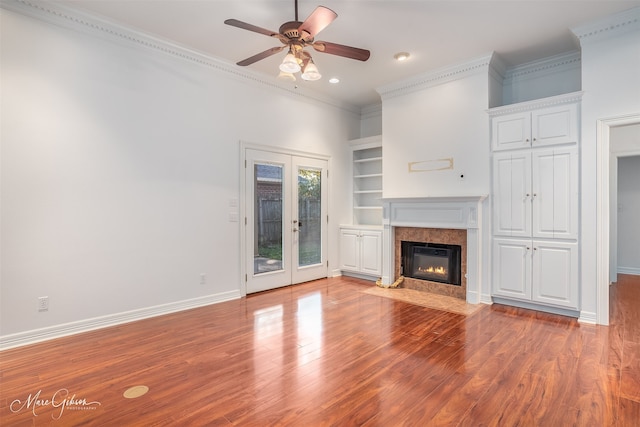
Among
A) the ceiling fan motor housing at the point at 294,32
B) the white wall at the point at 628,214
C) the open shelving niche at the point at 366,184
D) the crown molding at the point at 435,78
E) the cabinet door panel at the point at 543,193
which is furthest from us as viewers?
the open shelving niche at the point at 366,184

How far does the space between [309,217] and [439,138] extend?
2471 mm

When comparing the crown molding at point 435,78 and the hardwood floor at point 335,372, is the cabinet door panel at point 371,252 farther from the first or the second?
the crown molding at point 435,78

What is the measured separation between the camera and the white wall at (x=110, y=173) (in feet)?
10.3

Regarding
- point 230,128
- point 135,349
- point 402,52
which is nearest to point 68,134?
point 230,128

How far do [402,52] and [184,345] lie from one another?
4298 millimetres

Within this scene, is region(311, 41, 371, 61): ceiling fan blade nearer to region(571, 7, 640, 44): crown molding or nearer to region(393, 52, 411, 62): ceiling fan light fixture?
region(393, 52, 411, 62): ceiling fan light fixture

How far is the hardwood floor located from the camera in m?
2.11

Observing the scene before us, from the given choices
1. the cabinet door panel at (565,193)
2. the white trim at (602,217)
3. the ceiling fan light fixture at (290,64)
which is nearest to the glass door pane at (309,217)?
the ceiling fan light fixture at (290,64)

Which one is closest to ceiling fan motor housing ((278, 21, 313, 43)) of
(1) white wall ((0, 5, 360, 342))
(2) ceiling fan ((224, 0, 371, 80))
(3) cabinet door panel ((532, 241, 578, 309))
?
(2) ceiling fan ((224, 0, 371, 80))

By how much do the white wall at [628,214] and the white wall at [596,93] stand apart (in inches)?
127

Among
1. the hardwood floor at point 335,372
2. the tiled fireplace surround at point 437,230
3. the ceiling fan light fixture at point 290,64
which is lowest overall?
the hardwood floor at point 335,372

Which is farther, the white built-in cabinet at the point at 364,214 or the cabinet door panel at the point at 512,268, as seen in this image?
the white built-in cabinet at the point at 364,214

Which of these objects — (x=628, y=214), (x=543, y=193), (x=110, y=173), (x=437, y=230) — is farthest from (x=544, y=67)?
(x=110, y=173)

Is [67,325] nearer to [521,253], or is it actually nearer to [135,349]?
[135,349]
